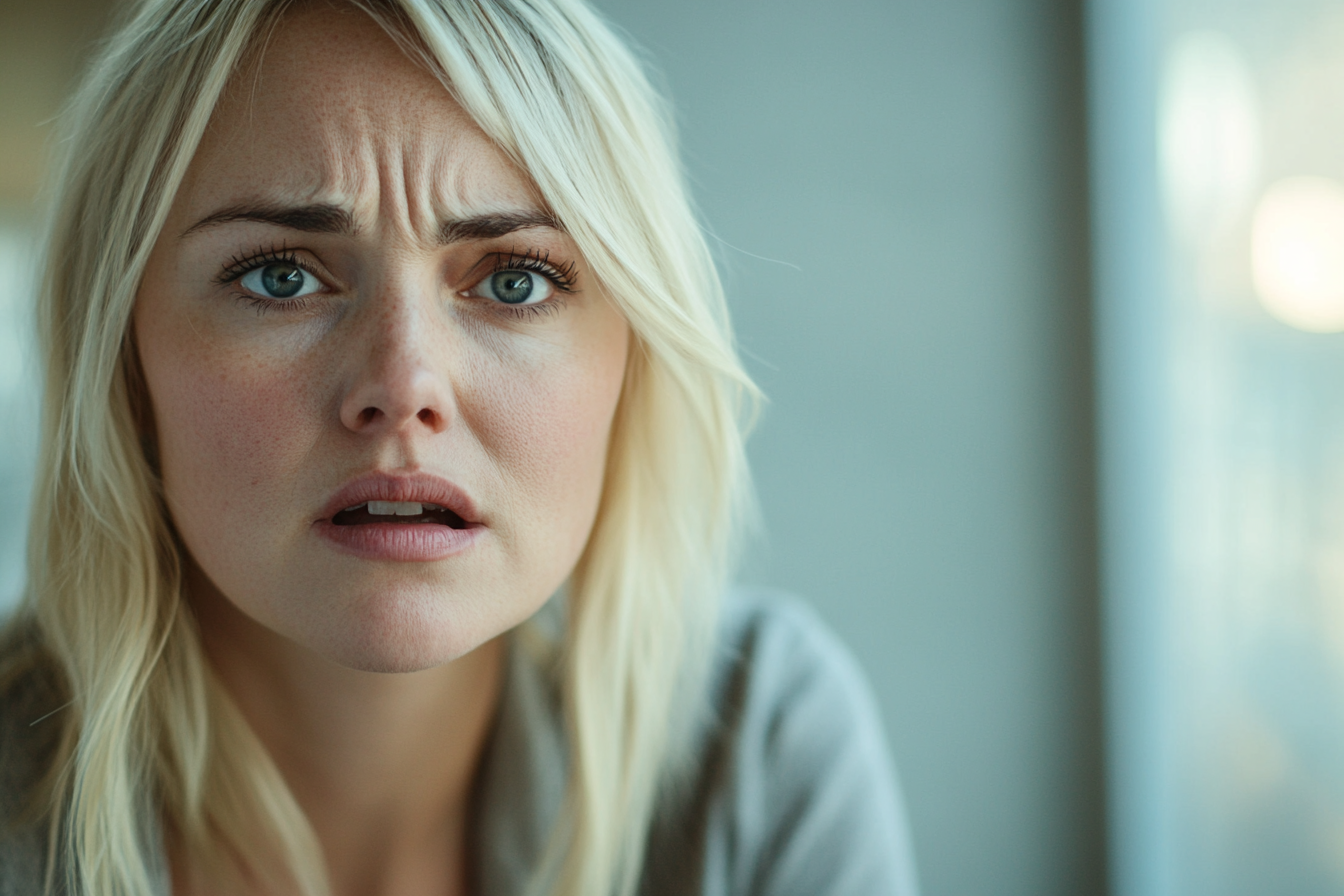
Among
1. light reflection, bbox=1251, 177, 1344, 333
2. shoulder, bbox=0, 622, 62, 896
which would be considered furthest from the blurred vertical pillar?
shoulder, bbox=0, 622, 62, 896

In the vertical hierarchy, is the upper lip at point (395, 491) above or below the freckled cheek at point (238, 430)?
below

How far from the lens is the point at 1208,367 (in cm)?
114

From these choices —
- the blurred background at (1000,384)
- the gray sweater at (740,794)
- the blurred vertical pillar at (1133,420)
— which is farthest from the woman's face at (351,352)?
the blurred vertical pillar at (1133,420)

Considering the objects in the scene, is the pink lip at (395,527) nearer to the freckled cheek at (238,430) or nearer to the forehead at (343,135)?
the freckled cheek at (238,430)

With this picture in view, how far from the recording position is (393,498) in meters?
0.69

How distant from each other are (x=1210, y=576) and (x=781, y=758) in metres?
0.63

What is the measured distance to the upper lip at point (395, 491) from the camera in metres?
0.68

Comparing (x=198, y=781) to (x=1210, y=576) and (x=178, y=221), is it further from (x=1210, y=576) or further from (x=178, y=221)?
(x=1210, y=576)

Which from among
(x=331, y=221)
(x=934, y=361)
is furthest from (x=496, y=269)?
(x=934, y=361)

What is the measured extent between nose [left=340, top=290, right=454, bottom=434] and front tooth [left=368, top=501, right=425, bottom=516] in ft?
0.20

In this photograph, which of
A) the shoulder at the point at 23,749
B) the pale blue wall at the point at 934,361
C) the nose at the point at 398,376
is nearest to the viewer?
the nose at the point at 398,376

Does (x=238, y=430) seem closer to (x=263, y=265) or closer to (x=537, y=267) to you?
(x=263, y=265)

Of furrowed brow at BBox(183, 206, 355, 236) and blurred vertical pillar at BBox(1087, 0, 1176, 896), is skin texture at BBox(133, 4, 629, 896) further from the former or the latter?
blurred vertical pillar at BBox(1087, 0, 1176, 896)

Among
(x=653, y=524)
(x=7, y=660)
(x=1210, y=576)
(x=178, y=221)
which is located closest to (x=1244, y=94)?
(x=1210, y=576)
